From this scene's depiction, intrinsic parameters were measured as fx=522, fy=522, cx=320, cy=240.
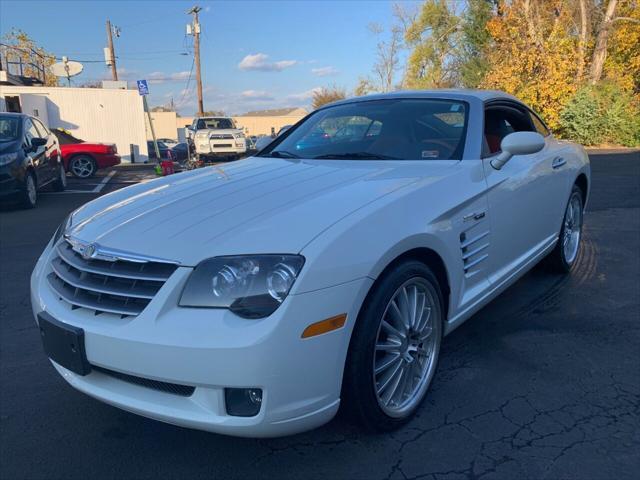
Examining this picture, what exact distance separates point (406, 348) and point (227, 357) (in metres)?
0.95

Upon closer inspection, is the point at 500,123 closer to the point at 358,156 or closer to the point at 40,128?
the point at 358,156

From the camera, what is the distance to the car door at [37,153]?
9.01 m

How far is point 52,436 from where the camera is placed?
2.43 meters

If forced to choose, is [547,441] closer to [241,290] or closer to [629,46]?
[241,290]

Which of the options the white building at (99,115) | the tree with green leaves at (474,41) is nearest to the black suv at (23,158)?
the white building at (99,115)

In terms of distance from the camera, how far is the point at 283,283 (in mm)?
1853

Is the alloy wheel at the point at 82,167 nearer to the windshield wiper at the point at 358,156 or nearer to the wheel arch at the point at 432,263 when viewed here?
the windshield wiper at the point at 358,156

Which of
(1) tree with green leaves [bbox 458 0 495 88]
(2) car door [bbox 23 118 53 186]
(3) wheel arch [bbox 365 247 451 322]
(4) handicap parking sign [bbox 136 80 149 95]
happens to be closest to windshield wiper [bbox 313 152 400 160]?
(3) wheel arch [bbox 365 247 451 322]

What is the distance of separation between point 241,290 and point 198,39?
33.0 metres

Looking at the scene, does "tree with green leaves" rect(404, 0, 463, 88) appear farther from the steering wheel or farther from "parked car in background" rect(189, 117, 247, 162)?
the steering wheel

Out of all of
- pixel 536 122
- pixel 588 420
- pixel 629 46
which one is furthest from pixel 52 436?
pixel 629 46

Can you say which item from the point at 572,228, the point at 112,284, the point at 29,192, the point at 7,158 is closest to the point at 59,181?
the point at 29,192

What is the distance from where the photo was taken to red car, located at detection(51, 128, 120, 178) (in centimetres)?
1444

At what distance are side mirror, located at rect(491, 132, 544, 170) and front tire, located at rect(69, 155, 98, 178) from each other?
13834 mm
